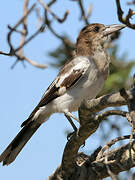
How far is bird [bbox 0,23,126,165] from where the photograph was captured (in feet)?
16.6

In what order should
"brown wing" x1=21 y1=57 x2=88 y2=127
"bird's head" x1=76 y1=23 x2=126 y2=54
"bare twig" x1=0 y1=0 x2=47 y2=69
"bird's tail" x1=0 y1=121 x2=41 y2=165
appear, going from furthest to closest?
1. "bird's head" x1=76 y1=23 x2=126 y2=54
2. "brown wing" x1=21 y1=57 x2=88 y2=127
3. "bird's tail" x1=0 y1=121 x2=41 y2=165
4. "bare twig" x1=0 y1=0 x2=47 y2=69

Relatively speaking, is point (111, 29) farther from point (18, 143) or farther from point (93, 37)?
point (18, 143)

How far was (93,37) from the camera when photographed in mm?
5859

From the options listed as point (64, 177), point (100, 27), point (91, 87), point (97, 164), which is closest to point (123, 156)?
point (97, 164)

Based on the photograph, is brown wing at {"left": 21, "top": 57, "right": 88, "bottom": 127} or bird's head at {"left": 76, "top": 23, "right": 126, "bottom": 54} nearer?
brown wing at {"left": 21, "top": 57, "right": 88, "bottom": 127}

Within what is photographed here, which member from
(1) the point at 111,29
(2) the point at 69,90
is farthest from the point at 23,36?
(1) the point at 111,29

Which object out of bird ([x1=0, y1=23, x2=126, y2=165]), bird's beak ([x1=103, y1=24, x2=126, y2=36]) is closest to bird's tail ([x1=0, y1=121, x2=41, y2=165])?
bird ([x1=0, y1=23, x2=126, y2=165])

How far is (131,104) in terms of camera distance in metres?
3.12

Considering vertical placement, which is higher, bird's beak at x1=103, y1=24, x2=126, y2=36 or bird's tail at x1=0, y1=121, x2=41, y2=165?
bird's beak at x1=103, y1=24, x2=126, y2=36

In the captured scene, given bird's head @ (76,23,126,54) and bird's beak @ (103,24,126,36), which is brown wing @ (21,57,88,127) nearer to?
bird's head @ (76,23,126,54)

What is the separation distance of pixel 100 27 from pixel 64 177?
2406 mm

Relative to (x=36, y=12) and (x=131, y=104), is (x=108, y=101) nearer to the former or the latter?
(x=131, y=104)

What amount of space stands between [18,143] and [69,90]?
948 millimetres

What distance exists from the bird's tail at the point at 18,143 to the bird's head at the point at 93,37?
1306mm
